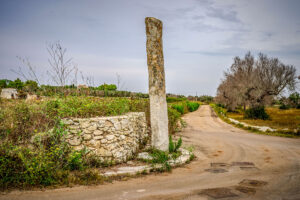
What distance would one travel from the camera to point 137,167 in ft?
18.4

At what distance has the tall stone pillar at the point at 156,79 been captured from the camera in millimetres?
6250

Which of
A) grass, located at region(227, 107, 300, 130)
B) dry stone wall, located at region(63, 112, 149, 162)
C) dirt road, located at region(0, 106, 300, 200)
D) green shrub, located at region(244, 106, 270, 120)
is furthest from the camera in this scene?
green shrub, located at region(244, 106, 270, 120)

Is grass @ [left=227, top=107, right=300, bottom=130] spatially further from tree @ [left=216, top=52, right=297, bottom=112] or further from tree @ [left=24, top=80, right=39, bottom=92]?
tree @ [left=24, top=80, right=39, bottom=92]

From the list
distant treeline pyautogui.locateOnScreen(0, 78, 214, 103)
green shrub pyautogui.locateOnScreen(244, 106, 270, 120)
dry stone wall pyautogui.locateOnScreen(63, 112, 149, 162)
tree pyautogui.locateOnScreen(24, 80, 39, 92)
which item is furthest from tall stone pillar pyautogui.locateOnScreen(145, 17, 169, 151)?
green shrub pyautogui.locateOnScreen(244, 106, 270, 120)

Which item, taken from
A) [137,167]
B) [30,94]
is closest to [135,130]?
[137,167]

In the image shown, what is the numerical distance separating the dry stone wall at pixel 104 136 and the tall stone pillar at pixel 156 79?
37.5 inches

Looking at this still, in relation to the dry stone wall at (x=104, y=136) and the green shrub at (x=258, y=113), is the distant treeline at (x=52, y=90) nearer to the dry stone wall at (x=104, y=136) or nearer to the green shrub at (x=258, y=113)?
the dry stone wall at (x=104, y=136)

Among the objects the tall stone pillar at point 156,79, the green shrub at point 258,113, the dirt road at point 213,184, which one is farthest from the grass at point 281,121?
the tall stone pillar at point 156,79

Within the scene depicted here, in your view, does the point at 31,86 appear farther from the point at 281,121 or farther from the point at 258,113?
the point at 258,113

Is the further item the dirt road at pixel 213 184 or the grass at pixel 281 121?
the grass at pixel 281 121

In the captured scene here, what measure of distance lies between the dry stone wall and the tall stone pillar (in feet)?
3.12

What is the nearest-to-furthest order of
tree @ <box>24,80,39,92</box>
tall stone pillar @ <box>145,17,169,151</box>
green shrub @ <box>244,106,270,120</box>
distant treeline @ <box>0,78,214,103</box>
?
tall stone pillar @ <box>145,17,169,151</box> < tree @ <box>24,80,39,92</box> < distant treeline @ <box>0,78,214,103</box> < green shrub @ <box>244,106,270,120</box>

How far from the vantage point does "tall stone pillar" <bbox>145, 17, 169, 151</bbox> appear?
6250 millimetres

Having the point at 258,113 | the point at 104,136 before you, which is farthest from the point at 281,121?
the point at 104,136
